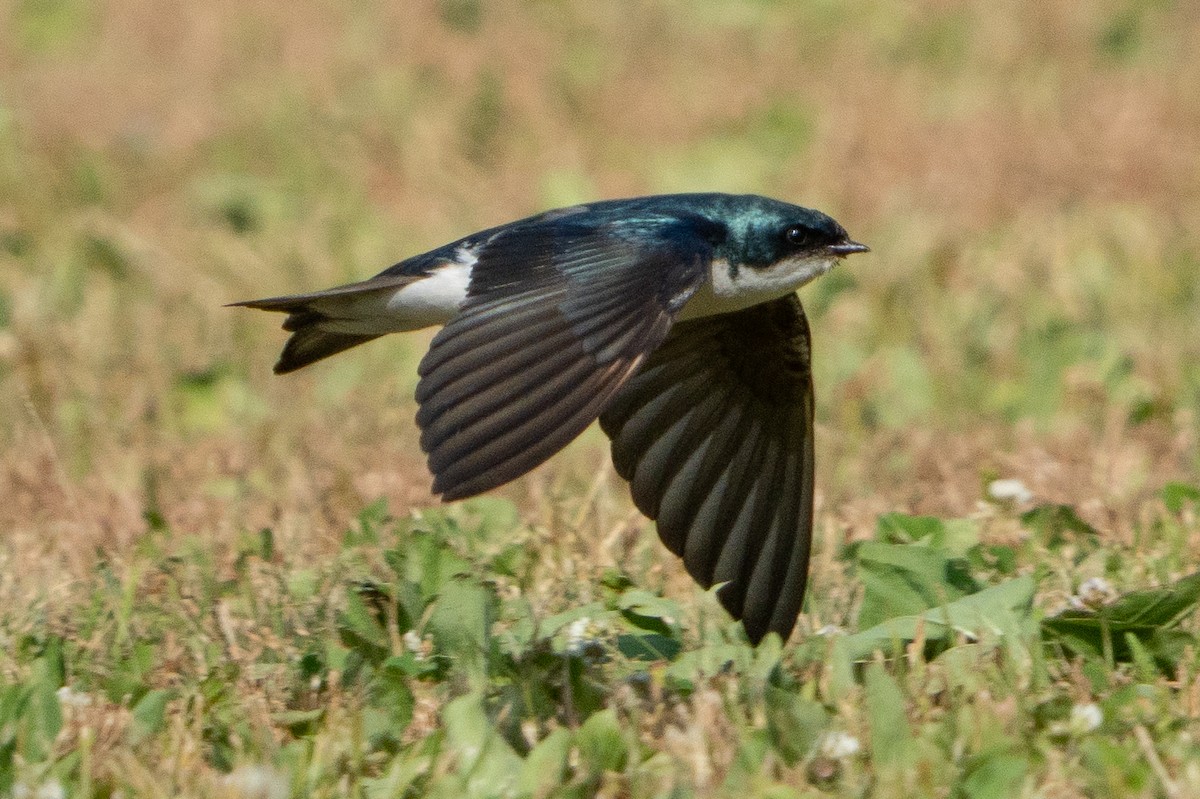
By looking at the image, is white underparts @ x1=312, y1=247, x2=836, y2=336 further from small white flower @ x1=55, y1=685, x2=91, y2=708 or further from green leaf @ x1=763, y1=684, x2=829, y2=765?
green leaf @ x1=763, y1=684, x2=829, y2=765

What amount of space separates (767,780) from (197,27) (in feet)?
23.4

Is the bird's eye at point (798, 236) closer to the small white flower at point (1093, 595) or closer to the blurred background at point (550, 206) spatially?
the blurred background at point (550, 206)

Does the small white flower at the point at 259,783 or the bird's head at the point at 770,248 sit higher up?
the bird's head at the point at 770,248

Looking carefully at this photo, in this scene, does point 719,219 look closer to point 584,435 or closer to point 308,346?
point 308,346

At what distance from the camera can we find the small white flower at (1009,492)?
13.6 ft

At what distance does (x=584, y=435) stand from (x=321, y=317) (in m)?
1.59

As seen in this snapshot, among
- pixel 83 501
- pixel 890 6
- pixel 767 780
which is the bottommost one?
pixel 767 780

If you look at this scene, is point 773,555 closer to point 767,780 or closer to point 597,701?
point 597,701

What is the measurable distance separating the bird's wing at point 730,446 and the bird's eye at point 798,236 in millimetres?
124

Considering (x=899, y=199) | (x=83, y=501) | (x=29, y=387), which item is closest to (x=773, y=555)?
(x=83, y=501)

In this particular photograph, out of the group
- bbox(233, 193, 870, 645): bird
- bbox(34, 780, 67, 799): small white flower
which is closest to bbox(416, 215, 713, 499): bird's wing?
bbox(233, 193, 870, 645): bird

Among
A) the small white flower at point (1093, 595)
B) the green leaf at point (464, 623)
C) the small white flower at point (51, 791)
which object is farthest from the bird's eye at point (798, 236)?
the small white flower at point (51, 791)

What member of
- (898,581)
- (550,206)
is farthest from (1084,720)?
(550,206)

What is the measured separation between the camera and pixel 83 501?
4523 mm
